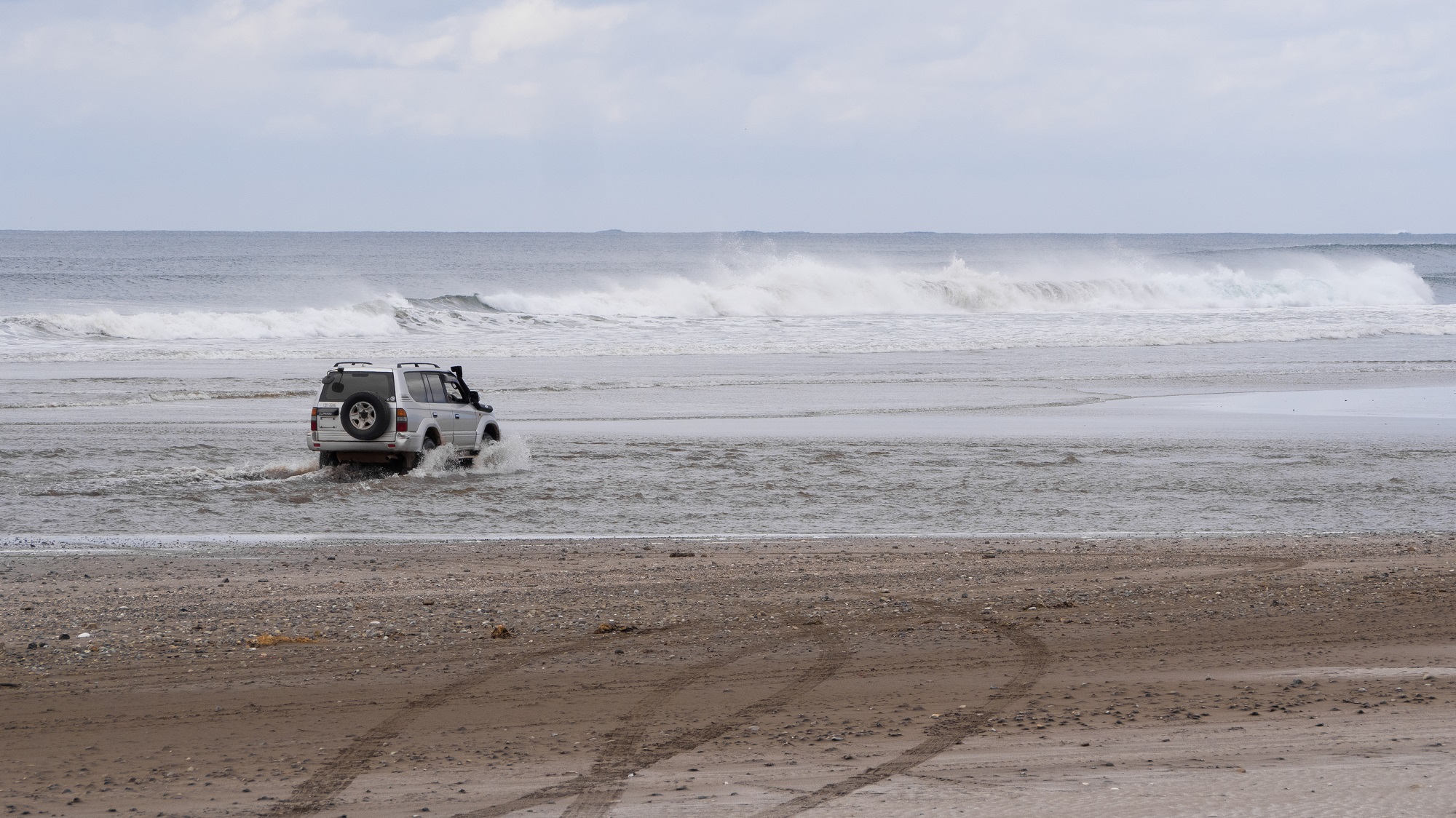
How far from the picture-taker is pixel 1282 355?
3666cm

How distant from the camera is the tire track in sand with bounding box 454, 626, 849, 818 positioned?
201 inches

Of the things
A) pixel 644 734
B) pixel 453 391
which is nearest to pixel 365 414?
pixel 453 391

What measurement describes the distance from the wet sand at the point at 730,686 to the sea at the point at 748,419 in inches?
102

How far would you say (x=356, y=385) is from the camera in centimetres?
1581

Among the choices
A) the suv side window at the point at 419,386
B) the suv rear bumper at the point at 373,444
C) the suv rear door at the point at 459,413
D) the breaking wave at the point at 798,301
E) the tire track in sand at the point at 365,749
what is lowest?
the tire track in sand at the point at 365,749

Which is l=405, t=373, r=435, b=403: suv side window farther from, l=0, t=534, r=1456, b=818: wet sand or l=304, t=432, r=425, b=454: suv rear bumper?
l=0, t=534, r=1456, b=818: wet sand

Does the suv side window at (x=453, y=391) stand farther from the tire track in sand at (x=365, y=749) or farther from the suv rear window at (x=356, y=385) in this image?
the tire track in sand at (x=365, y=749)

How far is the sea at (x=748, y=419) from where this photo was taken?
43.6 ft

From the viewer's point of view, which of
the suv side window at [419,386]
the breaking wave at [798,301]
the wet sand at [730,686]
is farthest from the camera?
the breaking wave at [798,301]

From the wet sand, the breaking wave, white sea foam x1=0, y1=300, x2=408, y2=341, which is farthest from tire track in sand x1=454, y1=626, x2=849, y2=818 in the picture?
the breaking wave

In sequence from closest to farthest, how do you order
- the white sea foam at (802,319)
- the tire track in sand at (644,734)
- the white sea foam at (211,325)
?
the tire track in sand at (644,734) → the white sea foam at (802,319) → the white sea foam at (211,325)

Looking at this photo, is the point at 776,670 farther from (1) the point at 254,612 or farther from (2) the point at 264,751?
(1) the point at 254,612

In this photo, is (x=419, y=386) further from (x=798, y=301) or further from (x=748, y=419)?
(x=798, y=301)

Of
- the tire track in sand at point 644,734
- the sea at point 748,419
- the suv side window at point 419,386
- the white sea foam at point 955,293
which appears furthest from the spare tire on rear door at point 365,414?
the white sea foam at point 955,293
